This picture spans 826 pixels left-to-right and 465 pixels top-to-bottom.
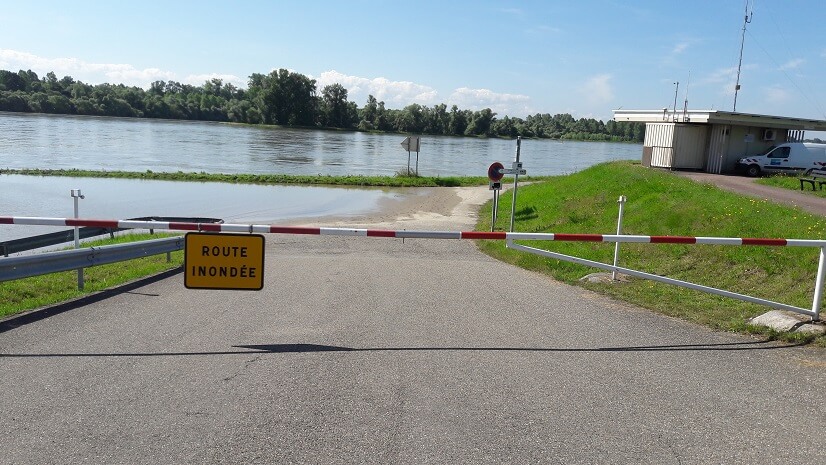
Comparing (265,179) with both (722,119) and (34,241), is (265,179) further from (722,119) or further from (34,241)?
(34,241)

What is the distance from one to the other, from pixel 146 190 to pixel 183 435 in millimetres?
33715

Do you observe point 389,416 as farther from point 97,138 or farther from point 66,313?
point 97,138

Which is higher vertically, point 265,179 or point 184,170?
point 265,179

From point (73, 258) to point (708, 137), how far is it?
2773cm

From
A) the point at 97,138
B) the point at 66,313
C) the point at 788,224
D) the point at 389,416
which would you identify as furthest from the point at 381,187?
the point at 97,138

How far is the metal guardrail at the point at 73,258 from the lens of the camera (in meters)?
7.57

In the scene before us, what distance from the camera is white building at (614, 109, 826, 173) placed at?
28.7m

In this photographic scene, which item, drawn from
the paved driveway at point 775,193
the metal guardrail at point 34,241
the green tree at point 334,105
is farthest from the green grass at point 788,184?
the green tree at point 334,105

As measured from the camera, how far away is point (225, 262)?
267 inches

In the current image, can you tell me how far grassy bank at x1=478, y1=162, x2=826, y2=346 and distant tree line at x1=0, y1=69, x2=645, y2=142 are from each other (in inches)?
4810

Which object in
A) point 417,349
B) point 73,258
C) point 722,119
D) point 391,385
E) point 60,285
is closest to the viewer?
point 391,385

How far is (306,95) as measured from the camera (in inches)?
5472

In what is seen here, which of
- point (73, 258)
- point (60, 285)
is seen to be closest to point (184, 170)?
point (60, 285)

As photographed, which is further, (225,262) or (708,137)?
(708,137)
